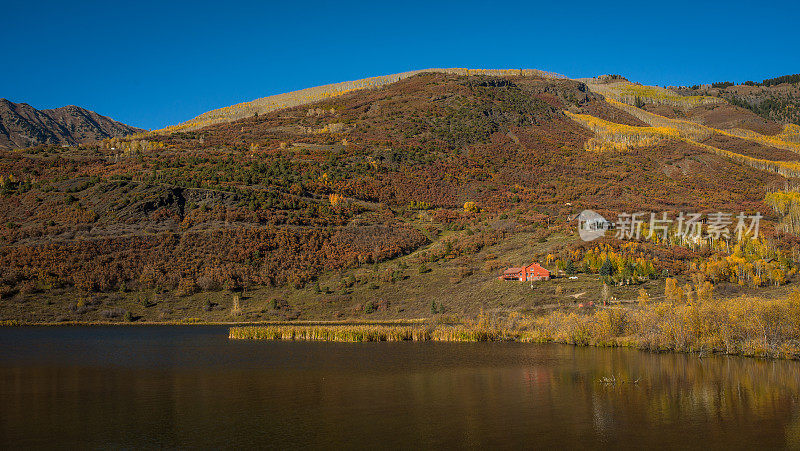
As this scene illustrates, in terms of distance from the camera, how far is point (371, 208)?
112 m

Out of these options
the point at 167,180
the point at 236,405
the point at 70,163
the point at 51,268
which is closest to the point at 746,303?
the point at 236,405

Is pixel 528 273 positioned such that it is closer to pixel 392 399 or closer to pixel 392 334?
pixel 392 334

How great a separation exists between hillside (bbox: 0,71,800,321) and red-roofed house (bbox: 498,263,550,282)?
204 cm

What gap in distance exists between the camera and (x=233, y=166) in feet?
392

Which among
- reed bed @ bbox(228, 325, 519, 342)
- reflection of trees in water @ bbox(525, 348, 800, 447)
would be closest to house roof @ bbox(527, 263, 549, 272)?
reed bed @ bbox(228, 325, 519, 342)

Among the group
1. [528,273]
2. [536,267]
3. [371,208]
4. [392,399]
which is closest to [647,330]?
[392,399]

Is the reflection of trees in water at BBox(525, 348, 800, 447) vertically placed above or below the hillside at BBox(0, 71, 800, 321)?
below

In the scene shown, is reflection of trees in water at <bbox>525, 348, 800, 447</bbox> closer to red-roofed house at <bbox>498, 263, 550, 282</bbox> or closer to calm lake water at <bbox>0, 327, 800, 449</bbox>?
calm lake water at <bbox>0, 327, 800, 449</bbox>

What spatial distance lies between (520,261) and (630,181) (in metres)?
64.1

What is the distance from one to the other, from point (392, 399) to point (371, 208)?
83400 millimetres

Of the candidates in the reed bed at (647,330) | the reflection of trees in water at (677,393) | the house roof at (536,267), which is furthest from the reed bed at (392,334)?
the house roof at (536,267)

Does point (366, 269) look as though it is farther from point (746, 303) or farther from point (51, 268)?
point (746, 303)

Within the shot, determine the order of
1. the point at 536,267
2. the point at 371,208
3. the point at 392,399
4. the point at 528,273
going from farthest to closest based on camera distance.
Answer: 1. the point at 371,208
2. the point at 528,273
3. the point at 536,267
4. the point at 392,399

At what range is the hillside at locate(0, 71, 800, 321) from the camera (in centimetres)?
7362
